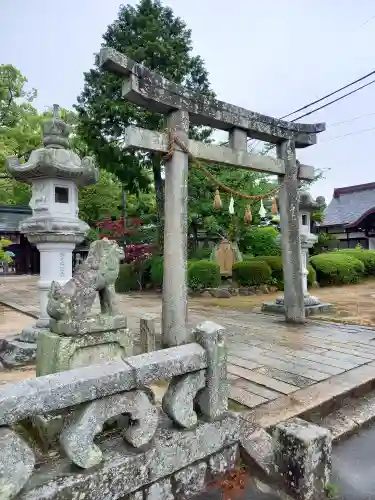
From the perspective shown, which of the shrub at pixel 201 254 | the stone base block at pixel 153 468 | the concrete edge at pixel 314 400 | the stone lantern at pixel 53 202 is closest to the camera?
the stone base block at pixel 153 468

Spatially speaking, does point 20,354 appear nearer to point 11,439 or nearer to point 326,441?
point 11,439

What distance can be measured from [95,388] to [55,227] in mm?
3955

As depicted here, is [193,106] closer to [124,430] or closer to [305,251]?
[124,430]

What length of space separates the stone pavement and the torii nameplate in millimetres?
3858

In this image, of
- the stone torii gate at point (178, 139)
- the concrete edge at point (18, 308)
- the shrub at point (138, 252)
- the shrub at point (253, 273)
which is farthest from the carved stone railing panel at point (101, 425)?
the shrub at point (138, 252)

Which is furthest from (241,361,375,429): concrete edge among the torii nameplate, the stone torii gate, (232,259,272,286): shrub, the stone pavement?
(232,259,272,286): shrub

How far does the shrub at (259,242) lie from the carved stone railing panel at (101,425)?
16.0 metres

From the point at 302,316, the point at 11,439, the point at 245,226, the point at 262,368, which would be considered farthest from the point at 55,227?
the point at 245,226

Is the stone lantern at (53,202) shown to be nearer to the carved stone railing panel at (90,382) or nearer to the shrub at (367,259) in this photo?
the carved stone railing panel at (90,382)

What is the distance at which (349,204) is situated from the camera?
33.3 metres

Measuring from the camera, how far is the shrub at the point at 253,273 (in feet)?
44.9

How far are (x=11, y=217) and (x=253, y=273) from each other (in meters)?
24.7

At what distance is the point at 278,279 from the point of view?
1438 cm

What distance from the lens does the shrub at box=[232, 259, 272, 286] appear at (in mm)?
13688
